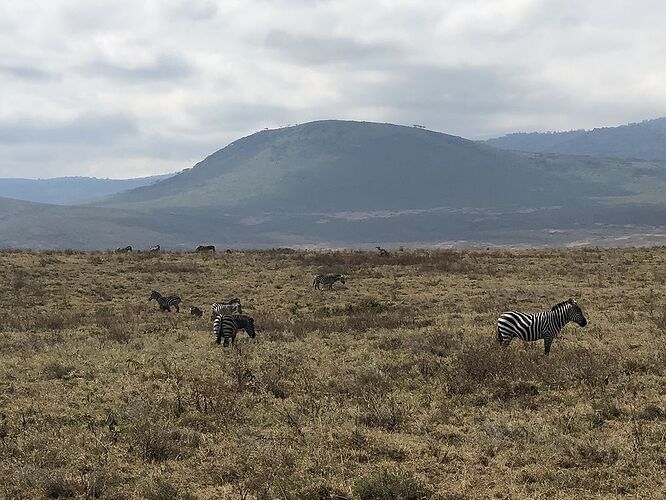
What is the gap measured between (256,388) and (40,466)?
5.28m

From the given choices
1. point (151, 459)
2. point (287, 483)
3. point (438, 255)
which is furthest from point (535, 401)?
point (438, 255)

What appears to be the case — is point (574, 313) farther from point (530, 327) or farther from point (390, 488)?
point (390, 488)

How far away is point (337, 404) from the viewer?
1248cm

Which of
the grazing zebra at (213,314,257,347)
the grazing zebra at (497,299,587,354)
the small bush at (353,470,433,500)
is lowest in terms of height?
the small bush at (353,470,433,500)

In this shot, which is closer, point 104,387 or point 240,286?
point 104,387

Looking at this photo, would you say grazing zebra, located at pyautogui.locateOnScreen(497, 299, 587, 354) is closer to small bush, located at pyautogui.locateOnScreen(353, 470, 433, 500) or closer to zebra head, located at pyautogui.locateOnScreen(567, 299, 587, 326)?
zebra head, located at pyautogui.locateOnScreen(567, 299, 587, 326)

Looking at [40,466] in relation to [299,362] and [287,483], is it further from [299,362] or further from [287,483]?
[299,362]

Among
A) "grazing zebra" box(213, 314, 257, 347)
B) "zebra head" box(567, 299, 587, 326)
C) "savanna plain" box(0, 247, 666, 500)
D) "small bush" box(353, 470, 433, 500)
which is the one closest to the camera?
"small bush" box(353, 470, 433, 500)

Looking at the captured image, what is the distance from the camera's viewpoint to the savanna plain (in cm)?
891

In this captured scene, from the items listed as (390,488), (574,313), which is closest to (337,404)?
(390,488)

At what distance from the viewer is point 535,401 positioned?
1240 cm

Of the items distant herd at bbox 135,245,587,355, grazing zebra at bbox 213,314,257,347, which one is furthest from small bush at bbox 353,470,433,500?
grazing zebra at bbox 213,314,257,347

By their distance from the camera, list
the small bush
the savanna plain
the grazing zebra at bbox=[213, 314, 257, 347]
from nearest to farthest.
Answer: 1. the small bush
2. the savanna plain
3. the grazing zebra at bbox=[213, 314, 257, 347]

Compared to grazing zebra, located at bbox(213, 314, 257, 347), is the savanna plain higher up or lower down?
lower down
